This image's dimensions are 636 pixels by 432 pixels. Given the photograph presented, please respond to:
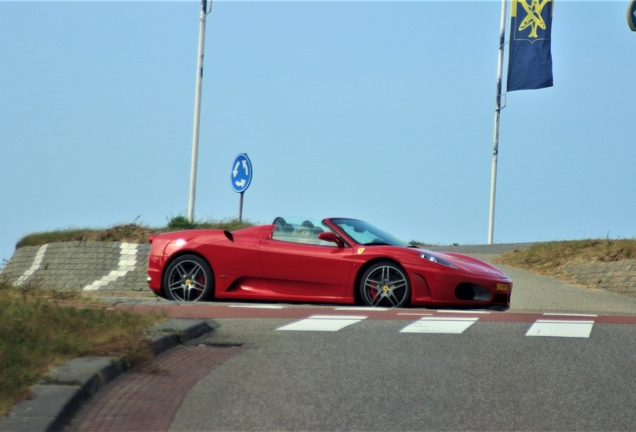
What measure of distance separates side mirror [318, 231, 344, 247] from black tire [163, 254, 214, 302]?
1601 mm

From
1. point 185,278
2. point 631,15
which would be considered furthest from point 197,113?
point 185,278

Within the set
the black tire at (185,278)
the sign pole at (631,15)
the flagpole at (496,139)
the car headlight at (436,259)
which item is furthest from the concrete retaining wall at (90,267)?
the flagpole at (496,139)

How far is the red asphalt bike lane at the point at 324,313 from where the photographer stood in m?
9.78

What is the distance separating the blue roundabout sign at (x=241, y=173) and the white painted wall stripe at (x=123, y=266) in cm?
272

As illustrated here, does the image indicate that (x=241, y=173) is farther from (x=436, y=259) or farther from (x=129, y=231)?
(x=436, y=259)

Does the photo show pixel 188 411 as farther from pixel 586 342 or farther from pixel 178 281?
pixel 178 281

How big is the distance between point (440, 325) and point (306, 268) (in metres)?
3.45

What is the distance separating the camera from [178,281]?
12656 mm

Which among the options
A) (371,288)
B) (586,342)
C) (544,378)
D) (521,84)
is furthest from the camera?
(521,84)

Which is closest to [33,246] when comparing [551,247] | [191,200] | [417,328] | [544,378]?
[191,200]

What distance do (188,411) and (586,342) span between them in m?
3.83

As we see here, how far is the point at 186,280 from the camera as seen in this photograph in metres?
12.6

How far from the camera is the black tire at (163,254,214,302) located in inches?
495

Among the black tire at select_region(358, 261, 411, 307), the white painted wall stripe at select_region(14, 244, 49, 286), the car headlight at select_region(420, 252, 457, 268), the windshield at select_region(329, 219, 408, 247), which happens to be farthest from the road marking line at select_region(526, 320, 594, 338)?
the white painted wall stripe at select_region(14, 244, 49, 286)
